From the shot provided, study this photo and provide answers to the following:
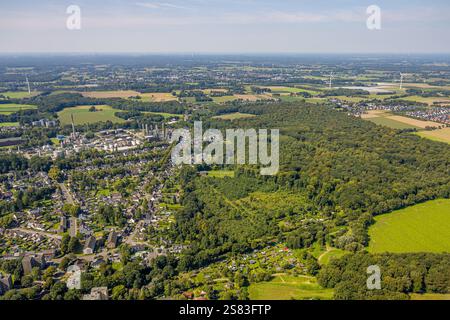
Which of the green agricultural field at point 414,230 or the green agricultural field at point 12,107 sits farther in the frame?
the green agricultural field at point 12,107

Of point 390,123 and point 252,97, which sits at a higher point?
point 252,97

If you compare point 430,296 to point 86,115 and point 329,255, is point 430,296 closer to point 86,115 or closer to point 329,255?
point 329,255

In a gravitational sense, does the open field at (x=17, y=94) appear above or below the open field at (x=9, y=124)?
A: above

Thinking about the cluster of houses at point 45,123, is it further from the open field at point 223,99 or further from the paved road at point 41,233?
the paved road at point 41,233

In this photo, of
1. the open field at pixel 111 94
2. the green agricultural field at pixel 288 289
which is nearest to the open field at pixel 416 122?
the green agricultural field at pixel 288 289

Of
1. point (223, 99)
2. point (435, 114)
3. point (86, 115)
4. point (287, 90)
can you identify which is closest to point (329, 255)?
point (435, 114)

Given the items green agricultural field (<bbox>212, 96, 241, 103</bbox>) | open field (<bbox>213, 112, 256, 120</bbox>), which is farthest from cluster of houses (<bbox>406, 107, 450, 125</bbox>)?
green agricultural field (<bbox>212, 96, 241, 103</bbox>)
